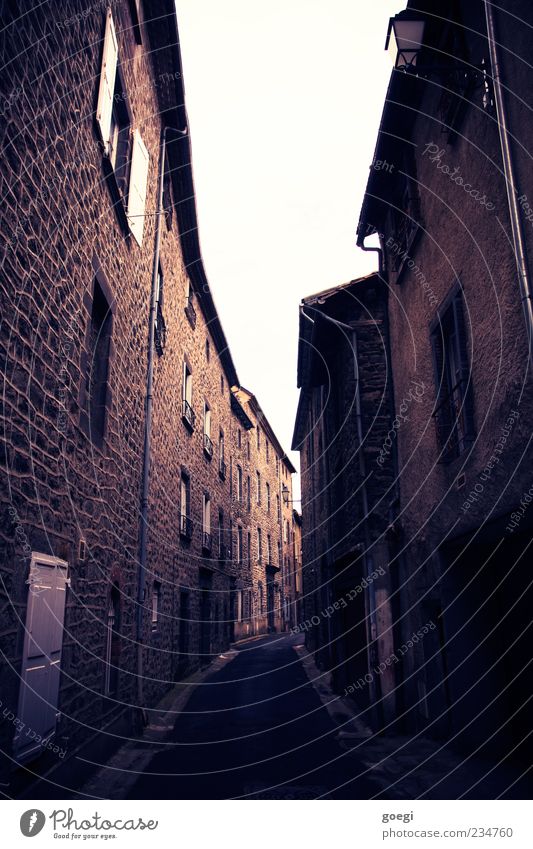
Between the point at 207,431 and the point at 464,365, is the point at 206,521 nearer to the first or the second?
the point at 207,431

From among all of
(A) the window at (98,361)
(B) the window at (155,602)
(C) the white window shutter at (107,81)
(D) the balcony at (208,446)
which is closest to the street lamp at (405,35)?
(C) the white window shutter at (107,81)

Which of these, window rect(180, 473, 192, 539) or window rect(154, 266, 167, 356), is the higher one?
window rect(154, 266, 167, 356)

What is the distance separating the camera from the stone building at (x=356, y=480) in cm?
854

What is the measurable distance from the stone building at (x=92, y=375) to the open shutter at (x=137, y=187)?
0.13 ft

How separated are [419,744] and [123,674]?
3.63 m

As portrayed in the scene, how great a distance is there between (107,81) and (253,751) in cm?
751

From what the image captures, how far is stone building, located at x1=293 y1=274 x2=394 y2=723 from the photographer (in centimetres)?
854

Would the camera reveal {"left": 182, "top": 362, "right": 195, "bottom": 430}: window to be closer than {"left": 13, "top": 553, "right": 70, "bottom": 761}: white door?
No

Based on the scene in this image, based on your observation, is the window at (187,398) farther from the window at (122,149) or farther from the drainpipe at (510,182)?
the drainpipe at (510,182)

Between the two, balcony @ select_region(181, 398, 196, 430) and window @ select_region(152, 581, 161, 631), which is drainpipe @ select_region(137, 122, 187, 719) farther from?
balcony @ select_region(181, 398, 196, 430)

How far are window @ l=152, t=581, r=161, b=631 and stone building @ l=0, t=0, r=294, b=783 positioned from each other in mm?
50

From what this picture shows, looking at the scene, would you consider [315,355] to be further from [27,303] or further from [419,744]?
[27,303]

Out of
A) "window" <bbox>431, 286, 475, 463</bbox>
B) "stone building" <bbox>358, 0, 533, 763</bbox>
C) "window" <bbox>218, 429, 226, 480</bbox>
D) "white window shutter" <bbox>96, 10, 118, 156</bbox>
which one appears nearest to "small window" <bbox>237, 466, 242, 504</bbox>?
"window" <bbox>218, 429, 226, 480</bbox>
